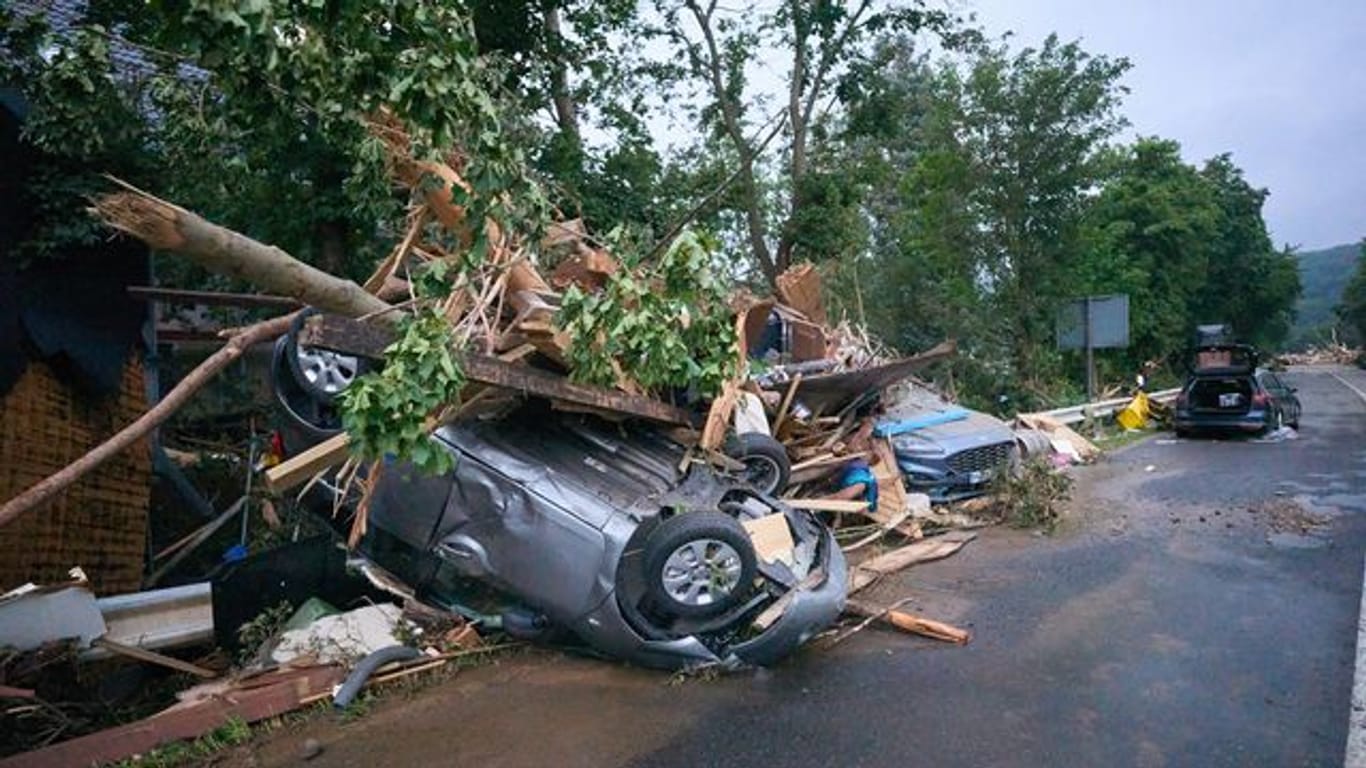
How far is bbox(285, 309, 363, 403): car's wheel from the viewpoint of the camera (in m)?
5.32

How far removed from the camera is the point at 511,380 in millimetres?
4699

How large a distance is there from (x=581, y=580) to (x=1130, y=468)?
1022cm

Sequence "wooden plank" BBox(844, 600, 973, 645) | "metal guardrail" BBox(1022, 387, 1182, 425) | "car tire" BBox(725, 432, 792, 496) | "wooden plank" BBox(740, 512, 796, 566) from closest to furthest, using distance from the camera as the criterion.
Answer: "wooden plank" BBox(740, 512, 796, 566)
"wooden plank" BBox(844, 600, 973, 645)
"car tire" BBox(725, 432, 792, 496)
"metal guardrail" BBox(1022, 387, 1182, 425)

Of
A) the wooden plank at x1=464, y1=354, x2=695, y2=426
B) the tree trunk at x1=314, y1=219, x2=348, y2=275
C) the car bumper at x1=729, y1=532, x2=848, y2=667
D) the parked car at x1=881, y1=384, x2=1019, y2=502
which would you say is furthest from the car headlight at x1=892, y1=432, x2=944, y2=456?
the tree trunk at x1=314, y1=219, x2=348, y2=275

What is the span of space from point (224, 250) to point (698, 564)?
3214 millimetres

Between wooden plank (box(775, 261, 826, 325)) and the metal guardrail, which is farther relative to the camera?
the metal guardrail

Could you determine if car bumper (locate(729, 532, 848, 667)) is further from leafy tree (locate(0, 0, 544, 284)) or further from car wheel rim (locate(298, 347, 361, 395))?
car wheel rim (locate(298, 347, 361, 395))

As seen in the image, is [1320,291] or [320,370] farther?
[1320,291]

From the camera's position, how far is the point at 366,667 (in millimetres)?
4656

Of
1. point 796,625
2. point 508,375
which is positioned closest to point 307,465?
point 508,375

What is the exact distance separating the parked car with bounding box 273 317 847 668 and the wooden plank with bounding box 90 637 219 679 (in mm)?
1121

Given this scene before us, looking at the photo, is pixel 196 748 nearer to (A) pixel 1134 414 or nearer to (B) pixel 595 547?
(B) pixel 595 547

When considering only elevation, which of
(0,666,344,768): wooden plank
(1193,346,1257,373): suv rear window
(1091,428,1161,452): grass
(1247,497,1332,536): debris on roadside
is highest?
(1193,346,1257,373): suv rear window

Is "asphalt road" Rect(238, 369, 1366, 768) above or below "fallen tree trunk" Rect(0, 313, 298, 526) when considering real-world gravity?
below
